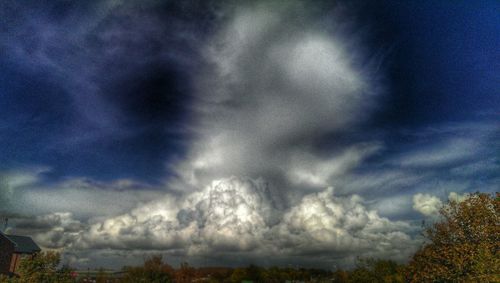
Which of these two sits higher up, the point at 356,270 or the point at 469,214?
the point at 469,214

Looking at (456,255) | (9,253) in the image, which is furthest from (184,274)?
(456,255)

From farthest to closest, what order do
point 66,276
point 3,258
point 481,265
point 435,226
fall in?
point 3,258
point 66,276
point 435,226
point 481,265

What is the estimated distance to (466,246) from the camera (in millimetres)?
43031

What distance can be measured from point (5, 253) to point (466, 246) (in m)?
105

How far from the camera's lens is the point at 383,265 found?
9262 centimetres

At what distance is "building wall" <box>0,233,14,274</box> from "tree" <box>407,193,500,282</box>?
3819 inches

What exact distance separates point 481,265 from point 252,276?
168702 mm

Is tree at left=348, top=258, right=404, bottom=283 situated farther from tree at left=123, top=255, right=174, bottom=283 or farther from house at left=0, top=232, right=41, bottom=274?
house at left=0, top=232, right=41, bottom=274

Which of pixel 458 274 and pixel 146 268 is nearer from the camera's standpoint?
pixel 458 274

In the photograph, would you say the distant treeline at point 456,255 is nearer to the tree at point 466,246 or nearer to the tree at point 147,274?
the tree at point 466,246

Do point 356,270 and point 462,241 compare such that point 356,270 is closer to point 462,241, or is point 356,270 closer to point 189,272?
point 462,241

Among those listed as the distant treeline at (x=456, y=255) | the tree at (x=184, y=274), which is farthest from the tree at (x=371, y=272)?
the tree at (x=184, y=274)

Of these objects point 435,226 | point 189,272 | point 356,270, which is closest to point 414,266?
point 435,226

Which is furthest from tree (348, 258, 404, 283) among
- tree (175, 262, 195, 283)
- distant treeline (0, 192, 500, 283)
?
tree (175, 262, 195, 283)
